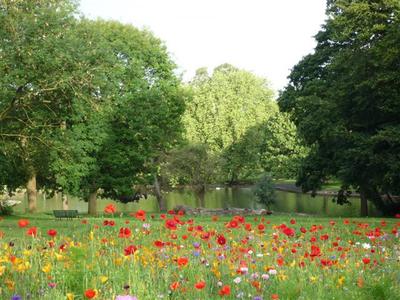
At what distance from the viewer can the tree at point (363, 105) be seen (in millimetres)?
24297

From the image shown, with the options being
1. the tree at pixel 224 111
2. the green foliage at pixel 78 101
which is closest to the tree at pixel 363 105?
the green foliage at pixel 78 101

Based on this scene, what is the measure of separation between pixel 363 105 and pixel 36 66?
1655 cm

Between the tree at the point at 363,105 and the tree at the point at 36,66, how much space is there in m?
13.4

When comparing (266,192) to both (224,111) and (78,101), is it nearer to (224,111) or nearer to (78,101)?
(78,101)

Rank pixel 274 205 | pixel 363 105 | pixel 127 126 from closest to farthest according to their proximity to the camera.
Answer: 1. pixel 363 105
2. pixel 127 126
3. pixel 274 205

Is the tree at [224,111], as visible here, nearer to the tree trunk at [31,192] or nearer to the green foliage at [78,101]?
the green foliage at [78,101]

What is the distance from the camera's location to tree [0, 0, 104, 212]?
19250mm

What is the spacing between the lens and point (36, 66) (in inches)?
776

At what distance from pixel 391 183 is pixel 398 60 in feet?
19.9

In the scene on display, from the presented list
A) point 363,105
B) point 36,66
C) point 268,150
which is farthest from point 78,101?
point 268,150

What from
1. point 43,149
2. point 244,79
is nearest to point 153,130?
point 43,149

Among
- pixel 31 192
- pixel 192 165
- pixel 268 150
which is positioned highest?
pixel 268 150

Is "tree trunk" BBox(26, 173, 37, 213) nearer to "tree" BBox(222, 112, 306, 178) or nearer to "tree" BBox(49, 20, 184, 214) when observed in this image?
"tree" BBox(49, 20, 184, 214)

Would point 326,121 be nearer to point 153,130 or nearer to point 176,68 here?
point 153,130
